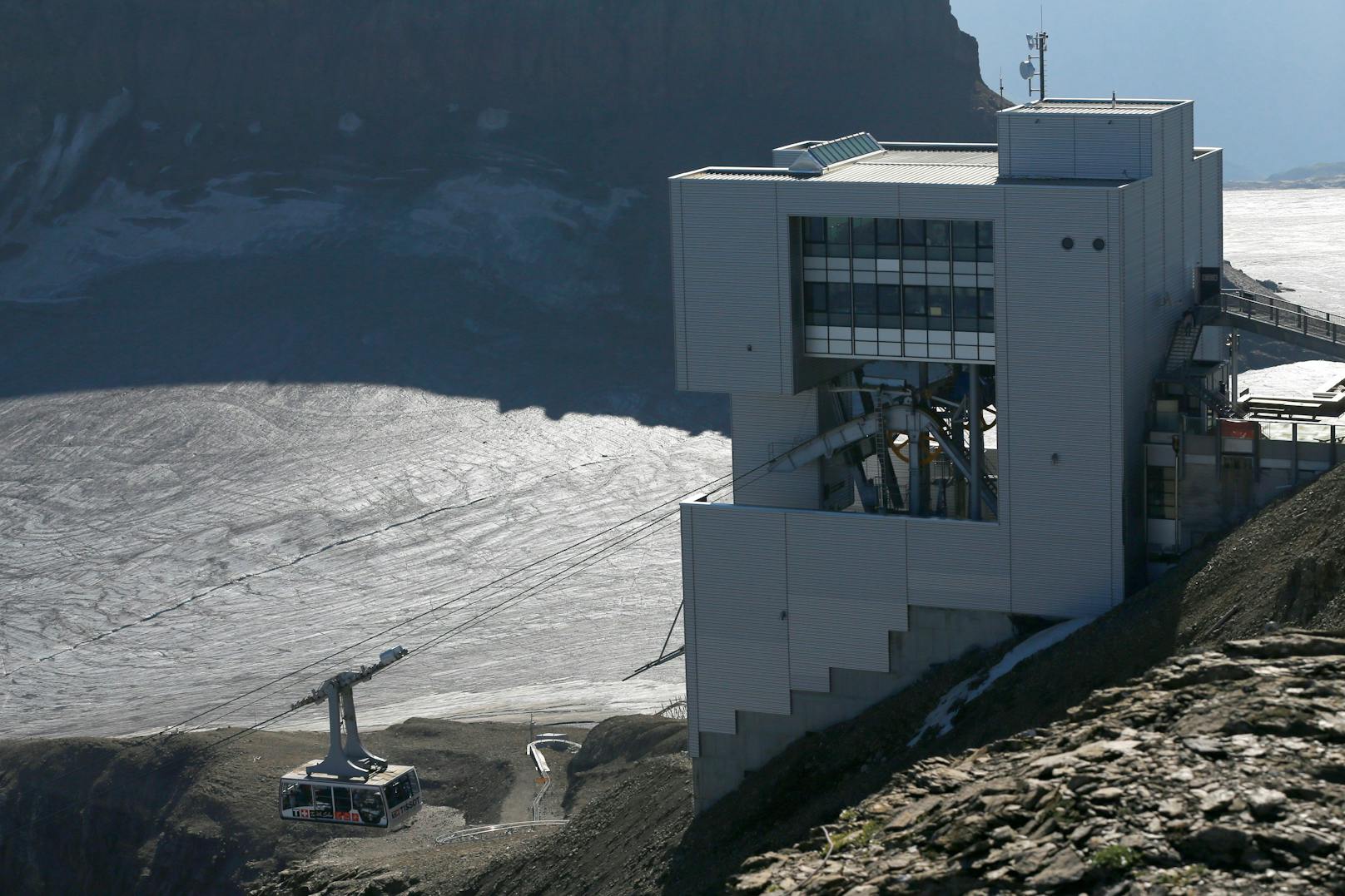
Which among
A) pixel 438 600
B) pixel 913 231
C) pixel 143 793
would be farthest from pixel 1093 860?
pixel 438 600

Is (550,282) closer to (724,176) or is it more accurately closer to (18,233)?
(18,233)

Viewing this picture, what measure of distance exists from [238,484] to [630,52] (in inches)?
2962

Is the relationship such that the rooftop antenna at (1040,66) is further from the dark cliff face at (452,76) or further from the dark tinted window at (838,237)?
the dark cliff face at (452,76)

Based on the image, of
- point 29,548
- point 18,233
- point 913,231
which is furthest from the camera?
point 18,233

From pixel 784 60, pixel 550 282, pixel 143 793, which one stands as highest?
pixel 784 60

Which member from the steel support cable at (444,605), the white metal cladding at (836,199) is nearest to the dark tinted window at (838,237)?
the white metal cladding at (836,199)

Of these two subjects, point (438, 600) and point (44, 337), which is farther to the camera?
point (44, 337)

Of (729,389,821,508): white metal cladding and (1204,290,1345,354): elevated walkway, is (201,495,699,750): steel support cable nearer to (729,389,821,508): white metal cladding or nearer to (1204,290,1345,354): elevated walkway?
(729,389,821,508): white metal cladding

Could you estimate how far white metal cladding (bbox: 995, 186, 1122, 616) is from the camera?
51.9 m

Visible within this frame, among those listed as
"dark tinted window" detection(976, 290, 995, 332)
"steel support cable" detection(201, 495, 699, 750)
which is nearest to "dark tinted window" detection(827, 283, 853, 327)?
"dark tinted window" detection(976, 290, 995, 332)

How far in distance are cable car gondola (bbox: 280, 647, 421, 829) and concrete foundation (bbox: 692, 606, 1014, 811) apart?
46.5 feet

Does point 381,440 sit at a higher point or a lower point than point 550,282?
lower

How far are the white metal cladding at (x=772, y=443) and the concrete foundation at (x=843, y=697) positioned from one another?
533cm

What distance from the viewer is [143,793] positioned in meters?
83.3
